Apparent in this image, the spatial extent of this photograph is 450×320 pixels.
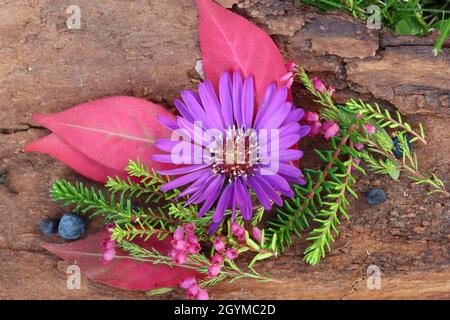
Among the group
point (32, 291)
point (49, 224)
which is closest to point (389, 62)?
point (49, 224)

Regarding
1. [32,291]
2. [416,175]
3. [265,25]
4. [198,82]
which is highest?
[265,25]

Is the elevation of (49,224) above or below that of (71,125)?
below

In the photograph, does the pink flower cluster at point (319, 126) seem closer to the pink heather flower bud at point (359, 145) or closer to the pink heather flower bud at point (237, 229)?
the pink heather flower bud at point (359, 145)

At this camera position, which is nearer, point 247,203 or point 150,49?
point 247,203

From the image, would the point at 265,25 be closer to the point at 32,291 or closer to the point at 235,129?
the point at 235,129
